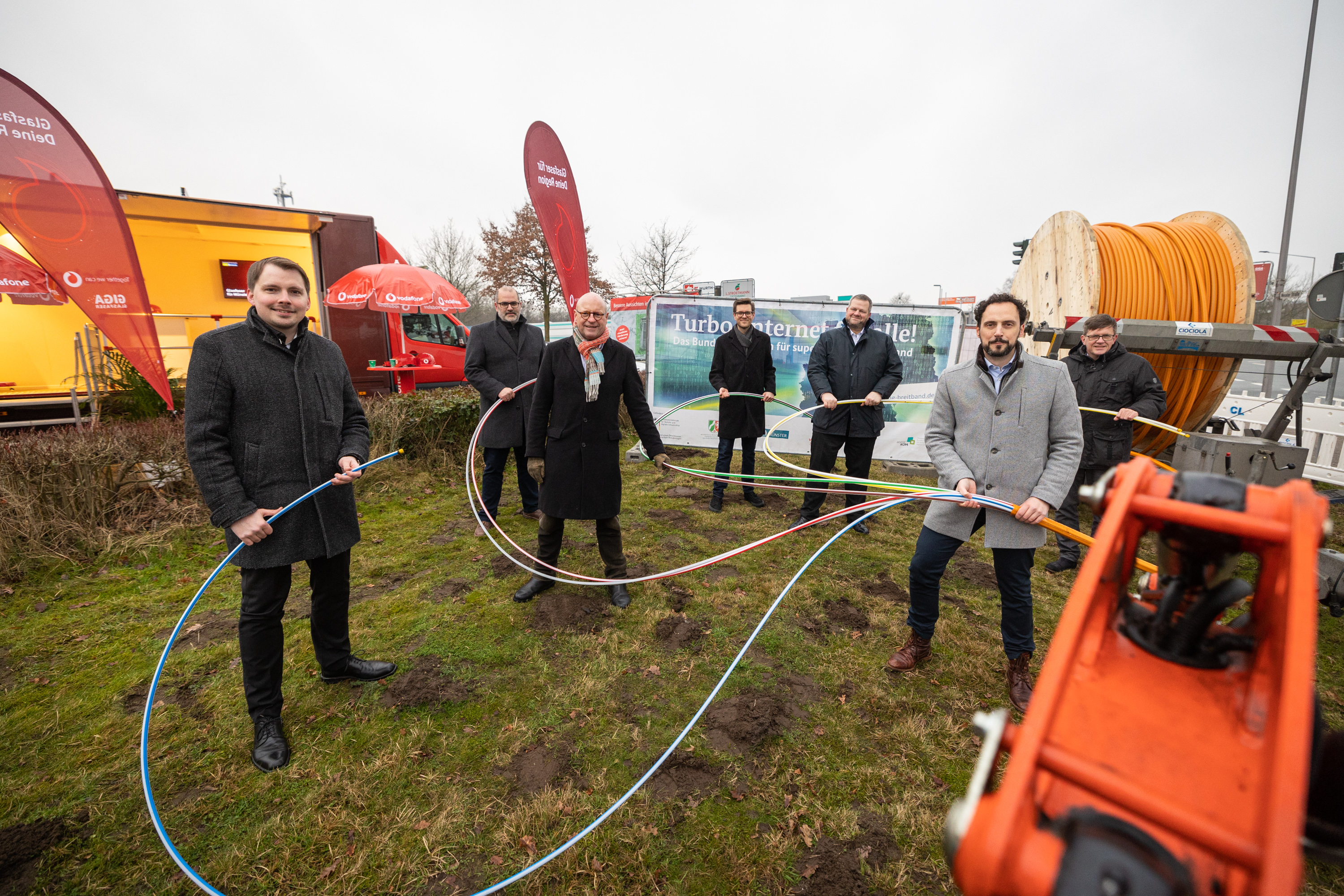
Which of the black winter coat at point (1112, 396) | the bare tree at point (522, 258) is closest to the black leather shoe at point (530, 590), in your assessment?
the black winter coat at point (1112, 396)

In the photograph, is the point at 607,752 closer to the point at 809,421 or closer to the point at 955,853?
the point at 955,853

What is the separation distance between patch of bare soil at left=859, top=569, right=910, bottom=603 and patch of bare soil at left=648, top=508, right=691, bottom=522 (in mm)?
2175

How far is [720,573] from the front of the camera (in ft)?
15.4

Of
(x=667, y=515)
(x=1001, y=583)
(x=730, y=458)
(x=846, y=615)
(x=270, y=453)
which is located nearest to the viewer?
(x=270, y=453)

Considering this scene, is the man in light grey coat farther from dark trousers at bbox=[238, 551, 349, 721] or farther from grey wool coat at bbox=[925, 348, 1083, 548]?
dark trousers at bbox=[238, 551, 349, 721]

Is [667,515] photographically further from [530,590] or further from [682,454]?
[682,454]

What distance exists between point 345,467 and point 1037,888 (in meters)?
3.01

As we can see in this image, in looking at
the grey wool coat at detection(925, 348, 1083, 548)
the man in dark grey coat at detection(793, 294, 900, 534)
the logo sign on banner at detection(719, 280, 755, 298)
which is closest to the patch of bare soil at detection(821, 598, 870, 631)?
the grey wool coat at detection(925, 348, 1083, 548)

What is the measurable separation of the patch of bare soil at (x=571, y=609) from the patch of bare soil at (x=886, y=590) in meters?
2.15

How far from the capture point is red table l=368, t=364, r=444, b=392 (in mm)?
11586

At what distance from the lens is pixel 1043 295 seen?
757 centimetres

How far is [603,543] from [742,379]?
2.93 metres

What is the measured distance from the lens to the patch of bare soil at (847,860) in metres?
2.10

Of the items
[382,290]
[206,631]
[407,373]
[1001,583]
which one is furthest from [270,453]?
[407,373]
